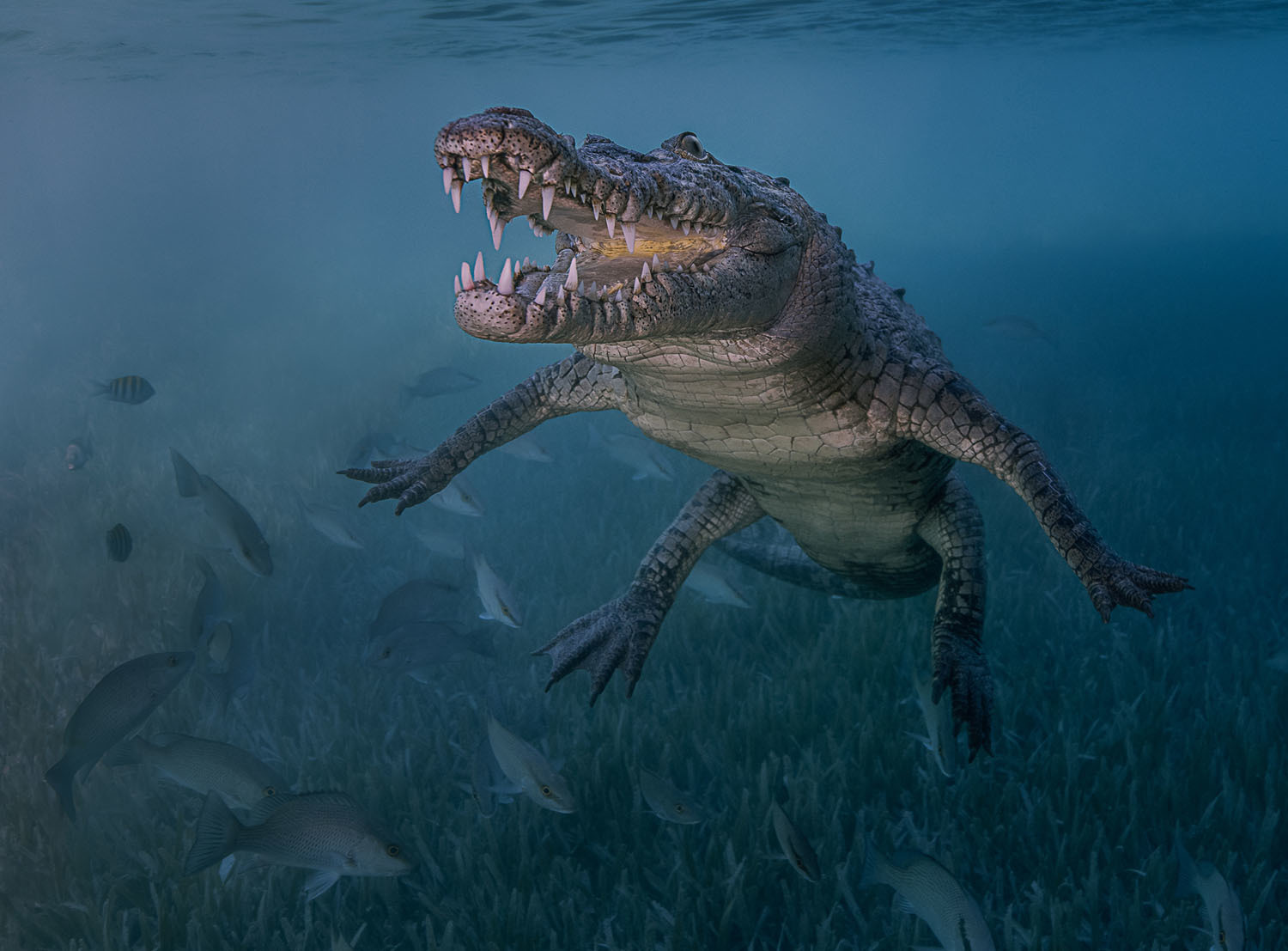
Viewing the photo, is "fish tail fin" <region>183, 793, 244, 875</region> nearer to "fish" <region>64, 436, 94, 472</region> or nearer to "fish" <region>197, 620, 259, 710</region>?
"fish" <region>197, 620, 259, 710</region>

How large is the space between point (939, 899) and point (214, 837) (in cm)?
221

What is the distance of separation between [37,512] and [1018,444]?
343 inches

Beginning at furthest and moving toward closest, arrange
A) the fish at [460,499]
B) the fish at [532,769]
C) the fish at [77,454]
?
the fish at [77,454] < the fish at [460,499] < the fish at [532,769]

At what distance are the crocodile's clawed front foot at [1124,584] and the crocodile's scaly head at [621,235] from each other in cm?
130

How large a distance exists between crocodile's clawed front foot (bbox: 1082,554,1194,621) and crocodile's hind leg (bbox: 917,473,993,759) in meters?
0.77

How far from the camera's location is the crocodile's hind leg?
128 inches

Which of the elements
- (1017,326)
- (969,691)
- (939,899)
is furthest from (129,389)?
(1017,326)

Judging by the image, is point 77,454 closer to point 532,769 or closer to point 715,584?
point 715,584

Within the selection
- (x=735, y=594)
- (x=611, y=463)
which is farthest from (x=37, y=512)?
(x=735, y=594)

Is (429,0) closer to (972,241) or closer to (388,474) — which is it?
(388,474)

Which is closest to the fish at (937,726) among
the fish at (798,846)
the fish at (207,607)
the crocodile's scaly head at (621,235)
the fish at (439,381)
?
the fish at (798,846)

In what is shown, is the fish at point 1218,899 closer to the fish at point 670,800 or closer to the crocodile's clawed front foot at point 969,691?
the crocodile's clawed front foot at point 969,691

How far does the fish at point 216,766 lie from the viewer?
9.66 feet

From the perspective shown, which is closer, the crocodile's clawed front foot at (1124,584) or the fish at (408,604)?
the crocodile's clawed front foot at (1124,584)
